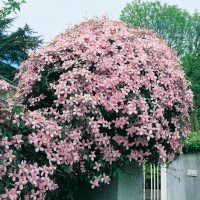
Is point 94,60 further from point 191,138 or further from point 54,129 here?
point 191,138

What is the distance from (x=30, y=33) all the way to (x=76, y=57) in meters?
20.4

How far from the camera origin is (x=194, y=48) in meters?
21.6

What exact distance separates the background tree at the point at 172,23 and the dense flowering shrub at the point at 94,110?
17.3 m

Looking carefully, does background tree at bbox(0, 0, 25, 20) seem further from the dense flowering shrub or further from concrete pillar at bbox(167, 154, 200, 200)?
concrete pillar at bbox(167, 154, 200, 200)

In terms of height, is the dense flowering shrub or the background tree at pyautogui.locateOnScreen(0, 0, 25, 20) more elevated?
the background tree at pyautogui.locateOnScreen(0, 0, 25, 20)

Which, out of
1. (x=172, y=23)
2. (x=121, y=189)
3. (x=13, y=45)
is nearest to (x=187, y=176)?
(x=121, y=189)

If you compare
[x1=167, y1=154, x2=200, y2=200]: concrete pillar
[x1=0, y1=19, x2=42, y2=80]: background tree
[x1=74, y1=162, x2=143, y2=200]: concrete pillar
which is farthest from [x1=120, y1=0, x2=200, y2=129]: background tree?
[x1=74, y1=162, x2=143, y2=200]: concrete pillar

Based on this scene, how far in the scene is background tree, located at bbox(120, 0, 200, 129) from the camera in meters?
21.1

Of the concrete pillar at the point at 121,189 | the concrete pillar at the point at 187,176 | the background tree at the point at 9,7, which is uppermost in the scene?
the background tree at the point at 9,7

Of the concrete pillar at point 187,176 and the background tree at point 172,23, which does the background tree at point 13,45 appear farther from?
the concrete pillar at point 187,176

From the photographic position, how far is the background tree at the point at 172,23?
21.1 metres

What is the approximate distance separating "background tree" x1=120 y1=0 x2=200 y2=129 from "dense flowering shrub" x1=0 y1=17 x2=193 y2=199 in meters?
17.3

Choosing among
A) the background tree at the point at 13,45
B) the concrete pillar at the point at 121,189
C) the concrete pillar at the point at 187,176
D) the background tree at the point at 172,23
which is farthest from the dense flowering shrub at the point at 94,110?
the background tree at the point at 13,45

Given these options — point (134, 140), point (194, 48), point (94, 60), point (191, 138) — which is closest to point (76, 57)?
point (94, 60)
